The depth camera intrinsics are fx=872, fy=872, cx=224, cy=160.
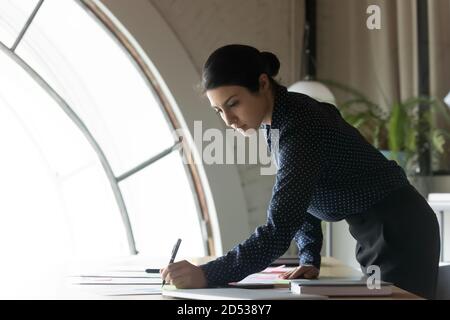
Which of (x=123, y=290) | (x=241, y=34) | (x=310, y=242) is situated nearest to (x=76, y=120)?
(x=241, y=34)

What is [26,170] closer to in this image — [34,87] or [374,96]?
[34,87]

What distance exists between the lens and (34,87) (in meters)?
11.1

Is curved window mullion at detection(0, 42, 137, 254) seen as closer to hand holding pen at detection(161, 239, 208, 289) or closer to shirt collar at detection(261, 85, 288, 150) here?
shirt collar at detection(261, 85, 288, 150)

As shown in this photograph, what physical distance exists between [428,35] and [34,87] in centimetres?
748

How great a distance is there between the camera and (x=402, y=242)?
7.33ft

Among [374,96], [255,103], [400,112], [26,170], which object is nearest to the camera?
[255,103]

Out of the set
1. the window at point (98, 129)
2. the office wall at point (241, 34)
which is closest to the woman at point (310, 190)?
the office wall at point (241, 34)

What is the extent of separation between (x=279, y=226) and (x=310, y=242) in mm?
468

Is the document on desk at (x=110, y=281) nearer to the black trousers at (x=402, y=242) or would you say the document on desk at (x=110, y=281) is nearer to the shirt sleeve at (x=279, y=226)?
the shirt sleeve at (x=279, y=226)

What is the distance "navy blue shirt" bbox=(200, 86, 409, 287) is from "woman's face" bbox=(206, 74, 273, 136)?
4 centimetres

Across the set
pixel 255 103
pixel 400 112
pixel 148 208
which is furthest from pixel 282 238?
pixel 148 208

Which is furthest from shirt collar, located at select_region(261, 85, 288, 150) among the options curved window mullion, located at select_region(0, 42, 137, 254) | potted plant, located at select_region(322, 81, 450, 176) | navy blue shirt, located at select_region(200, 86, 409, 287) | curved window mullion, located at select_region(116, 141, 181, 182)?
curved window mullion, located at select_region(0, 42, 137, 254)

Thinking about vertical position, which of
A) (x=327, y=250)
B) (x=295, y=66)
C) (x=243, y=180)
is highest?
(x=295, y=66)

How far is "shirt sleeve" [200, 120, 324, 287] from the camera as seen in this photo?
1.93 meters
